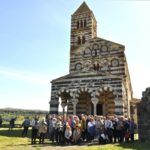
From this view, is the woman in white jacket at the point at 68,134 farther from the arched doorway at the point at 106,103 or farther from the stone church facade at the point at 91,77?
the arched doorway at the point at 106,103

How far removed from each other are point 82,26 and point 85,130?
71.7ft

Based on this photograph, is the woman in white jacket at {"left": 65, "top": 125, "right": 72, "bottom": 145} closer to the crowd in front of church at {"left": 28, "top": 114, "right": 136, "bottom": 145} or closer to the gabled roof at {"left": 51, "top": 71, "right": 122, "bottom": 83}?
the crowd in front of church at {"left": 28, "top": 114, "right": 136, "bottom": 145}

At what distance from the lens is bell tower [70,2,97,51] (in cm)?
3288

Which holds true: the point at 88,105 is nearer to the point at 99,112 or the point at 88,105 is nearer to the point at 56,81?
the point at 99,112

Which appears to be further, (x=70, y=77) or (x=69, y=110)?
(x=69, y=110)

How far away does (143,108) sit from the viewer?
538 inches

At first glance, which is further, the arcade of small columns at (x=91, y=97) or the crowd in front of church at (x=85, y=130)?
the arcade of small columns at (x=91, y=97)

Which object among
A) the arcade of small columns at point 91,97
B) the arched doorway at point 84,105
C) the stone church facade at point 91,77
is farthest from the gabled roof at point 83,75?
the arched doorway at point 84,105

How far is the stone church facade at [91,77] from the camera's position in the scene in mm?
22375

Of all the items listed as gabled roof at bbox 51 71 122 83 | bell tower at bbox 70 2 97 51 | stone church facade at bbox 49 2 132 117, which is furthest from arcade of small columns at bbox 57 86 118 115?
bell tower at bbox 70 2 97 51

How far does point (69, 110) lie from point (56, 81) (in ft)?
15.3

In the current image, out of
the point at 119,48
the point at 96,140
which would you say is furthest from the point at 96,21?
the point at 96,140

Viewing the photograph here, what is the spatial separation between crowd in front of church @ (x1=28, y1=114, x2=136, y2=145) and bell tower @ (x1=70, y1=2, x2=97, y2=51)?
64.0 feet

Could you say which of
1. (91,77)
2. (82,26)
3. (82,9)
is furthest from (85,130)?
(82,9)
